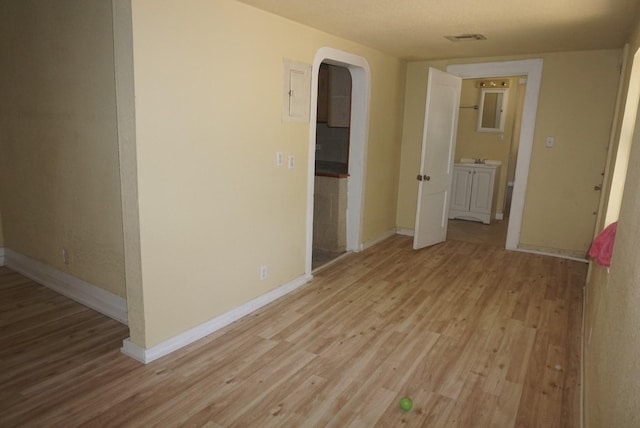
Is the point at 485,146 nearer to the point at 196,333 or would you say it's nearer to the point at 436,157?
the point at 436,157

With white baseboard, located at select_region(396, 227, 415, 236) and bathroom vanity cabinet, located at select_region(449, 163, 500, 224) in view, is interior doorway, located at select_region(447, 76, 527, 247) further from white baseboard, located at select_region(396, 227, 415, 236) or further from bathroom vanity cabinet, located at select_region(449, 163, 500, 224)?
white baseboard, located at select_region(396, 227, 415, 236)

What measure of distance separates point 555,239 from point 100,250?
4606mm

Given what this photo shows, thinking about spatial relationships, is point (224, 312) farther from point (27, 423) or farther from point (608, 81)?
point (608, 81)

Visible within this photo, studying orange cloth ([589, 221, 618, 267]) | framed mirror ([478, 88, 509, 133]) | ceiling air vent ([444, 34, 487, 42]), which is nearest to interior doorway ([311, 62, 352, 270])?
ceiling air vent ([444, 34, 487, 42])

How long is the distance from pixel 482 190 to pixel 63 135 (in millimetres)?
5493

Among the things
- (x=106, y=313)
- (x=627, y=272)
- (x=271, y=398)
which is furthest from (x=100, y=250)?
(x=627, y=272)

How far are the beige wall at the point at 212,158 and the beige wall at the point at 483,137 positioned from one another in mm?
3838

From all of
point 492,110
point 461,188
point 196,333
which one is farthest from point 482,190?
point 196,333

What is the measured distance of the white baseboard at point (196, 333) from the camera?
2.51 m

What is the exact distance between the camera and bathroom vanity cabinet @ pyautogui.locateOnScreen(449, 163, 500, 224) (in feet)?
20.7

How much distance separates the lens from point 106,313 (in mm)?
3082

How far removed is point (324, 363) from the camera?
2.56m

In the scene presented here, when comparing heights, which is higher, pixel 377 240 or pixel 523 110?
pixel 523 110

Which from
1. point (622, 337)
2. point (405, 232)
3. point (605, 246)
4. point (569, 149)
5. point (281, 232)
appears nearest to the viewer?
point (622, 337)
